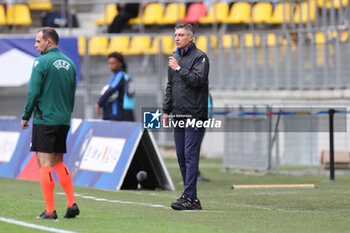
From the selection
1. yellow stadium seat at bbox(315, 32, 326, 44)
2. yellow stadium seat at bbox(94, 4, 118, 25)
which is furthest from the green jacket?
yellow stadium seat at bbox(94, 4, 118, 25)

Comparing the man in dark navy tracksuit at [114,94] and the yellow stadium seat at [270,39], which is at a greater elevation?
the yellow stadium seat at [270,39]

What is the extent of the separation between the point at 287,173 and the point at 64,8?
32.2ft

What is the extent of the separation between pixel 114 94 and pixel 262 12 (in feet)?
35.7

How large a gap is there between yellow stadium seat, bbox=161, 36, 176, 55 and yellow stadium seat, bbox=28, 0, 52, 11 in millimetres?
4878

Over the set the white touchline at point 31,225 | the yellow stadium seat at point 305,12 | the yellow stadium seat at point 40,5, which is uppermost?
the yellow stadium seat at point 40,5

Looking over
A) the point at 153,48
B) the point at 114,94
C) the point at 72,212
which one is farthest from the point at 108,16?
the point at 72,212

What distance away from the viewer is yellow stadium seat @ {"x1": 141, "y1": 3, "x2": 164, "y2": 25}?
83.9ft

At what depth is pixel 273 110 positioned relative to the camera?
17.7 meters

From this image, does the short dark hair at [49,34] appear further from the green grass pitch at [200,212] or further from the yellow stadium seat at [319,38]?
the yellow stadium seat at [319,38]

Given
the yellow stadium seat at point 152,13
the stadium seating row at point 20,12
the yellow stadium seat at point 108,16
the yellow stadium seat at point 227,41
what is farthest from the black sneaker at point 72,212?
the yellow stadium seat at point 108,16

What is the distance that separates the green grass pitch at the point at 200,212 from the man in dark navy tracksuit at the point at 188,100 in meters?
0.34

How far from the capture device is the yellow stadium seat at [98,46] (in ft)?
71.2

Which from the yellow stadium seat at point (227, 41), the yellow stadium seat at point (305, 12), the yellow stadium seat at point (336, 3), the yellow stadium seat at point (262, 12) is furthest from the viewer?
the yellow stadium seat at point (262, 12)

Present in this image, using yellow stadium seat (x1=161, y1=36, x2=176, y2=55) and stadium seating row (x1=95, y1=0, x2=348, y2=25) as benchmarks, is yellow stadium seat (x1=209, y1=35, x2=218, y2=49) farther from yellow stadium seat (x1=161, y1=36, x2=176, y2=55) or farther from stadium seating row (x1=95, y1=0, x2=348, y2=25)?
stadium seating row (x1=95, y1=0, x2=348, y2=25)
